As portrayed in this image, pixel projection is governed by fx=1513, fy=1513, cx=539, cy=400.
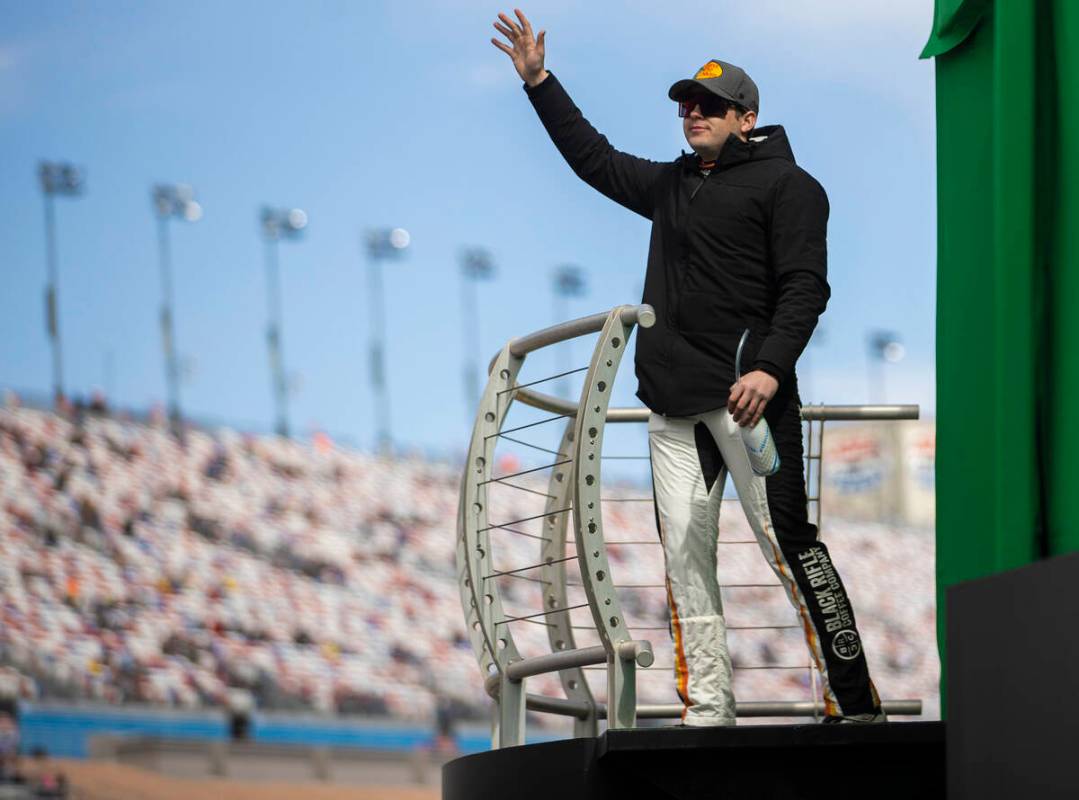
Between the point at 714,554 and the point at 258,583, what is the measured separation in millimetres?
19374

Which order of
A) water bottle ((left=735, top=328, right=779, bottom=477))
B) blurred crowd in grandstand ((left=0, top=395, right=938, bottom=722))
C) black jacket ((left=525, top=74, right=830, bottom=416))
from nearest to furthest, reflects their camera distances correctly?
water bottle ((left=735, top=328, right=779, bottom=477)), black jacket ((left=525, top=74, right=830, bottom=416)), blurred crowd in grandstand ((left=0, top=395, right=938, bottom=722))

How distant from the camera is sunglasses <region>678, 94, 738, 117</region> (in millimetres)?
2779

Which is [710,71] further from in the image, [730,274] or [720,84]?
[730,274]

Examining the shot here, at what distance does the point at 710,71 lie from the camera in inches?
109

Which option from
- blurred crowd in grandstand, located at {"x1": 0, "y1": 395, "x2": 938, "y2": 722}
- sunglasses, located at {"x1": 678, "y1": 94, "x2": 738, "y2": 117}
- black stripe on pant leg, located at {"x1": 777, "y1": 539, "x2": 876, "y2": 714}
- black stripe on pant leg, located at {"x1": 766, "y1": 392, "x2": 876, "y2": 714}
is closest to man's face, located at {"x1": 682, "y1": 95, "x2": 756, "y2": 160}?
sunglasses, located at {"x1": 678, "y1": 94, "x2": 738, "y2": 117}

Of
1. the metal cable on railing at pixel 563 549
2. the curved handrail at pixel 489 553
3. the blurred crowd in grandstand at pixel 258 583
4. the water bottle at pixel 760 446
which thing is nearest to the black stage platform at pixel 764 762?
the metal cable on railing at pixel 563 549

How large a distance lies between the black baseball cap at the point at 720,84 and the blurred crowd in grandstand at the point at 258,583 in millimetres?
14321

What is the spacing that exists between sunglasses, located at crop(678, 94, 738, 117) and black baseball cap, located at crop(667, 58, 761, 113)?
14 mm

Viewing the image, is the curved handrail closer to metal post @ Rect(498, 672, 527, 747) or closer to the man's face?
metal post @ Rect(498, 672, 527, 747)

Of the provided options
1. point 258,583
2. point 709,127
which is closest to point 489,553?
point 709,127

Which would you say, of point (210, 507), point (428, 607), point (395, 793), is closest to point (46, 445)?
point (210, 507)

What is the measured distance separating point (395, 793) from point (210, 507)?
271 inches

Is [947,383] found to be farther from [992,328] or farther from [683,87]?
[683,87]

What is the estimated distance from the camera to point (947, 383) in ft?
9.21
